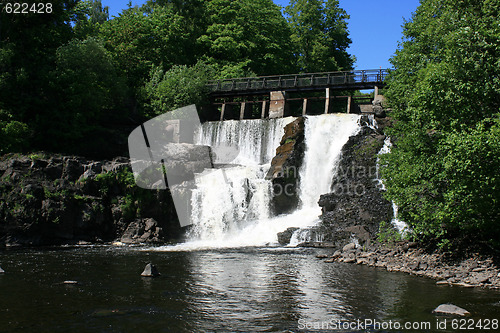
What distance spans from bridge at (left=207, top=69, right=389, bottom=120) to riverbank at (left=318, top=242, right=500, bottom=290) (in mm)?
20976

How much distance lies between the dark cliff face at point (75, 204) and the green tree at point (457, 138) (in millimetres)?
16610

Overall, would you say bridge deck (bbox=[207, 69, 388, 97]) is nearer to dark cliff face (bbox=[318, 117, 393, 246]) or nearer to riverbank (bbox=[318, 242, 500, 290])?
dark cliff face (bbox=[318, 117, 393, 246])

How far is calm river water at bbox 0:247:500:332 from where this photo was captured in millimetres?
9953

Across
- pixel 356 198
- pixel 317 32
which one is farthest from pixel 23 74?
pixel 317 32

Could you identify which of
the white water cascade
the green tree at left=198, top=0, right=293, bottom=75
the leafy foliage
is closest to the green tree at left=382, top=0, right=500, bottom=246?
the white water cascade

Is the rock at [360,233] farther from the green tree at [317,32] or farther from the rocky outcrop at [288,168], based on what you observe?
the green tree at [317,32]

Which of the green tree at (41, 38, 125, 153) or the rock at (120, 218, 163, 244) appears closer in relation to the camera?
the rock at (120, 218, 163, 244)

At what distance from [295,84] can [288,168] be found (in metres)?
12.6

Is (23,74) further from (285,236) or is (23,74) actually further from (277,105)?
(285,236)

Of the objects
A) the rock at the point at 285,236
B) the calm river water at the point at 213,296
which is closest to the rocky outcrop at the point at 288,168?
the rock at the point at 285,236

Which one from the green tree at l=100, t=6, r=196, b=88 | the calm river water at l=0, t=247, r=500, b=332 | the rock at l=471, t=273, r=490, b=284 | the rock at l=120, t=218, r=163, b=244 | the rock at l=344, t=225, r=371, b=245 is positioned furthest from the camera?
the green tree at l=100, t=6, r=196, b=88

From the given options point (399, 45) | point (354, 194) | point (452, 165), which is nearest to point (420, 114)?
point (452, 165)

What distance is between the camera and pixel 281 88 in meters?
41.0

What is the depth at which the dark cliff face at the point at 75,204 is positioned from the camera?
24562 mm
